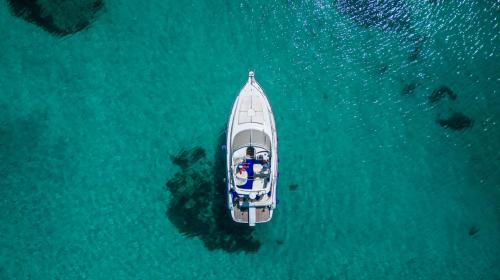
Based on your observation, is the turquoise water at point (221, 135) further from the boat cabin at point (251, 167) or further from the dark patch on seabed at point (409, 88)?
the boat cabin at point (251, 167)

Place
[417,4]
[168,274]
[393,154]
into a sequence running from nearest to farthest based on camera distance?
[168,274], [393,154], [417,4]

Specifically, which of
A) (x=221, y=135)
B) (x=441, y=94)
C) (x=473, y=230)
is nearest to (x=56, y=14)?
(x=221, y=135)

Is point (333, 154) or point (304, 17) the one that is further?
point (304, 17)

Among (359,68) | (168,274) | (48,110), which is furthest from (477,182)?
(48,110)

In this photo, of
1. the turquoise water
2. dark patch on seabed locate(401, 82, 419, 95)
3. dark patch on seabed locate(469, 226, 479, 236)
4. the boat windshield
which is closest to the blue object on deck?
the boat windshield

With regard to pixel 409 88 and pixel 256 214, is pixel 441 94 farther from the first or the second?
pixel 256 214

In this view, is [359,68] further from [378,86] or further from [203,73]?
[203,73]

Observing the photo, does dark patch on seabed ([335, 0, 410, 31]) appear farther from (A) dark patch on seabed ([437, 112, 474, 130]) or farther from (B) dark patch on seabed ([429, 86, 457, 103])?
(A) dark patch on seabed ([437, 112, 474, 130])
